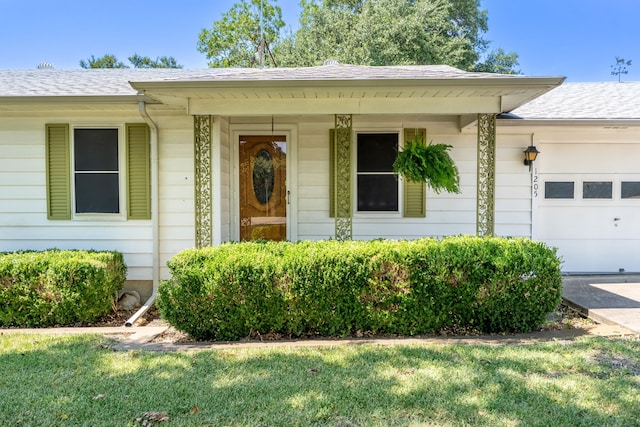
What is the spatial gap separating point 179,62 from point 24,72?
23928mm

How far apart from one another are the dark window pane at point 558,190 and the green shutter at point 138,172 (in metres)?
6.12

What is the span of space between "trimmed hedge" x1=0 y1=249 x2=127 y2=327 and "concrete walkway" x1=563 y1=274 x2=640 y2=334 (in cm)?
570

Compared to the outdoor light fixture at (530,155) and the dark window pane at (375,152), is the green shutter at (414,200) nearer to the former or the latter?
the dark window pane at (375,152)

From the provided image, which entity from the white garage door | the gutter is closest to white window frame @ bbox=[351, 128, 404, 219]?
the white garage door

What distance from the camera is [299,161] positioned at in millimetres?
6711

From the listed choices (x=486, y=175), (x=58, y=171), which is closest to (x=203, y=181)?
(x=58, y=171)

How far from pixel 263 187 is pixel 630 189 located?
5919 millimetres

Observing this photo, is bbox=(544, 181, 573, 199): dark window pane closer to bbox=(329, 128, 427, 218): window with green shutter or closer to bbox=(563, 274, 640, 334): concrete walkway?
bbox=(563, 274, 640, 334): concrete walkway

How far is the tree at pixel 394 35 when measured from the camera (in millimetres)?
18531

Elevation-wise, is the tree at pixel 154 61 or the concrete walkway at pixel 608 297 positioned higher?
the tree at pixel 154 61

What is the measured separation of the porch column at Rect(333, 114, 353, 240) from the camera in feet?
18.3

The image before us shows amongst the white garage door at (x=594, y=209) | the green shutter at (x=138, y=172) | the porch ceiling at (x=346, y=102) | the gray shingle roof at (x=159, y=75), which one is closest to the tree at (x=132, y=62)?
the gray shingle roof at (x=159, y=75)

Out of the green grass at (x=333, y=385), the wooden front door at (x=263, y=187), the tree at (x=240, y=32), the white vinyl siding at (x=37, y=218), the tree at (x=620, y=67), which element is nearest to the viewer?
the green grass at (x=333, y=385)

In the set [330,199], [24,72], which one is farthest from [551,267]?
[24,72]
